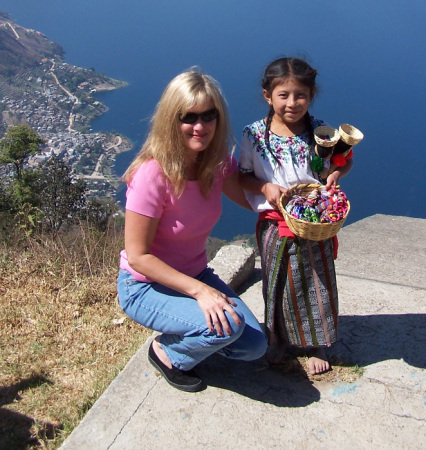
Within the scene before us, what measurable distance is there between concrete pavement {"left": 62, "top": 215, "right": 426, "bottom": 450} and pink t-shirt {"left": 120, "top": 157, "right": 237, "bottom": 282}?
1.81 ft

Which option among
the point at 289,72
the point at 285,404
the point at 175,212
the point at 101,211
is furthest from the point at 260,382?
the point at 101,211

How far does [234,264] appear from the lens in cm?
336

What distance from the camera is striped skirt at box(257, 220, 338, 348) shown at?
7.68 feet

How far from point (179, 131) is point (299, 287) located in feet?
2.97

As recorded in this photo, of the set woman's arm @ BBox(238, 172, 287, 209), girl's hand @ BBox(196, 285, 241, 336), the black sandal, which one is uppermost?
woman's arm @ BBox(238, 172, 287, 209)

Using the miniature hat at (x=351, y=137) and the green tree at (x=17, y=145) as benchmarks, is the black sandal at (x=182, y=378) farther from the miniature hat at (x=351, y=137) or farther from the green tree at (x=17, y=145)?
the green tree at (x=17, y=145)

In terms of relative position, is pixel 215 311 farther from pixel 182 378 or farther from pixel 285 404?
pixel 285 404

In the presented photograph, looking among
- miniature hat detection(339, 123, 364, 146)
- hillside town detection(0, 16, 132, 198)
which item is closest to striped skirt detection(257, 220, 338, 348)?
miniature hat detection(339, 123, 364, 146)

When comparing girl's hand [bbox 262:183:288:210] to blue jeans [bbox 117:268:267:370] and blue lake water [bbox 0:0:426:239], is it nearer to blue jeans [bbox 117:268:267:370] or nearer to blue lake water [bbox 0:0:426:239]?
blue jeans [bbox 117:268:267:370]

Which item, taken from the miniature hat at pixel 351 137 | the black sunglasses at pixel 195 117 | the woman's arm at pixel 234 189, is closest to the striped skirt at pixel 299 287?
the woman's arm at pixel 234 189

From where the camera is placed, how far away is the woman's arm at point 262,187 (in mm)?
2231

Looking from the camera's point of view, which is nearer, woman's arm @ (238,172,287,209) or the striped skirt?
woman's arm @ (238,172,287,209)

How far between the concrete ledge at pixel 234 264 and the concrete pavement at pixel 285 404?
0.33 meters

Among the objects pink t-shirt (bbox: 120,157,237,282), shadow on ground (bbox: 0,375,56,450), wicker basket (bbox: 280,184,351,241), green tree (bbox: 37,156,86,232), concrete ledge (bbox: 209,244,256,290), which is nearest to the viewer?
wicker basket (bbox: 280,184,351,241)
